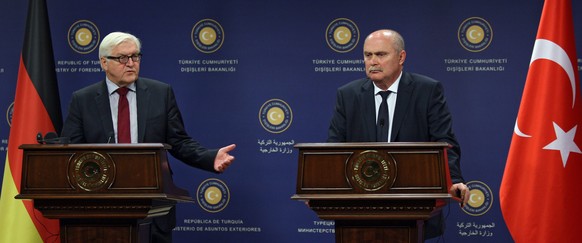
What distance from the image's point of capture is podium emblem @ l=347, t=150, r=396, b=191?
369cm

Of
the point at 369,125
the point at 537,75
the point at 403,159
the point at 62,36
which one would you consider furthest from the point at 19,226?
the point at 537,75

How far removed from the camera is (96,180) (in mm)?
3939

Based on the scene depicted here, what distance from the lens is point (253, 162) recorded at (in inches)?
244

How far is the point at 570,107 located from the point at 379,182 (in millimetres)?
1892

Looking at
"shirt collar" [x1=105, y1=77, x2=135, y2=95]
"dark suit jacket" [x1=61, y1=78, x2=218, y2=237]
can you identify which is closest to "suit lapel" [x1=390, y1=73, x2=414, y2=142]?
"dark suit jacket" [x1=61, y1=78, x2=218, y2=237]

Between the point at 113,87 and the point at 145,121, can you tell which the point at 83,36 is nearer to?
the point at 113,87

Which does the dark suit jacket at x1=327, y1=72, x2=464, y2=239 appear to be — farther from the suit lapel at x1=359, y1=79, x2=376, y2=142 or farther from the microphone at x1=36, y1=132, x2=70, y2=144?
the microphone at x1=36, y1=132, x2=70, y2=144

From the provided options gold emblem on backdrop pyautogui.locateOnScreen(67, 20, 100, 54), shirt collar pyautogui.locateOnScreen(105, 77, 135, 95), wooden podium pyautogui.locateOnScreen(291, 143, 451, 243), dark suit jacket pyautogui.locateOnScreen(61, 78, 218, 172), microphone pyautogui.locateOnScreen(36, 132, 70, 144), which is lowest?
wooden podium pyautogui.locateOnScreen(291, 143, 451, 243)

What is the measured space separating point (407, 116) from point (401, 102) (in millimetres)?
82

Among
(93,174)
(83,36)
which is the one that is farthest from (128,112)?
(83,36)

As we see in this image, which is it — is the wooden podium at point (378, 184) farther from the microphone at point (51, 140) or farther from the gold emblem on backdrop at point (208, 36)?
the gold emblem on backdrop at point (208, 36)

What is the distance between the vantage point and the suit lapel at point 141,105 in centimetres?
464

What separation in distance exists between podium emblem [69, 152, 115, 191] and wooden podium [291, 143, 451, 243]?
902 millimetres

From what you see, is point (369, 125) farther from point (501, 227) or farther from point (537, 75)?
point (501, 227)
